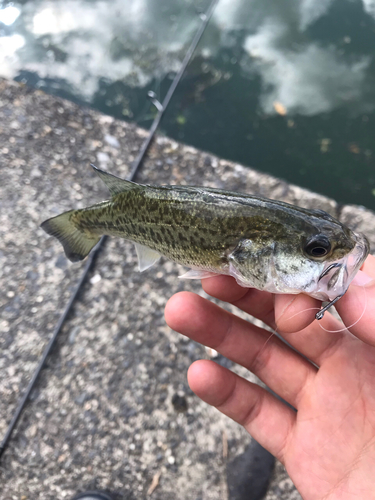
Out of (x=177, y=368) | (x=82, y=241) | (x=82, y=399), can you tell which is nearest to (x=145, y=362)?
(x=177, y=368)

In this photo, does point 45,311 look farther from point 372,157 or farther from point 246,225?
point 372,157

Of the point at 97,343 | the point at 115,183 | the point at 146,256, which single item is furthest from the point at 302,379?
the point at 97,343

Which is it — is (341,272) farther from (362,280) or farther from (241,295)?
(241,295)

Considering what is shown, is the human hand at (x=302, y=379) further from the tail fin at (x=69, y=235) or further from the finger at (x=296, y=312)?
the tail fin at (x=69, y=235)

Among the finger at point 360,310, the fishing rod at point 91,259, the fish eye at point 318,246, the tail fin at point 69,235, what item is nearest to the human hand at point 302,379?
the finger at point 360,310

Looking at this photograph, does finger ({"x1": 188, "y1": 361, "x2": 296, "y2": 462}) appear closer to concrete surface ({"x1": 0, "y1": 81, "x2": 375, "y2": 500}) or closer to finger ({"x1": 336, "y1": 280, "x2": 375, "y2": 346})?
concrete surface ({"x1": 0, "y1": 81, "x2": 375, "y2": 500})

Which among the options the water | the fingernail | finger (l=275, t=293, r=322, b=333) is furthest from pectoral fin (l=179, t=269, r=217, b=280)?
the water
